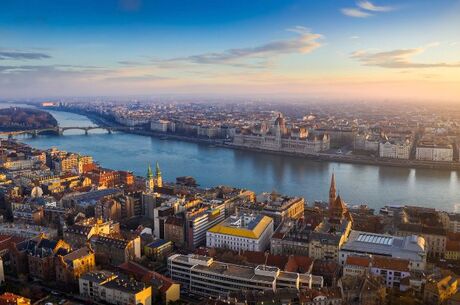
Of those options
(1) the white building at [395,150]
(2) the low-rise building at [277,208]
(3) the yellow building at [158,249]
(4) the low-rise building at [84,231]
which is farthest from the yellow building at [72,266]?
(1) the white building at [395,150]

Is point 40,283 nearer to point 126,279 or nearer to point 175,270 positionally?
point 126,279

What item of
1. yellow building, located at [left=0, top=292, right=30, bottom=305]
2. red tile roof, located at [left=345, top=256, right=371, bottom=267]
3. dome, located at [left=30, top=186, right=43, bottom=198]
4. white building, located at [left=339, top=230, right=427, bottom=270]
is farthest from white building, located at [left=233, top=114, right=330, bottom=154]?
yellow building, located at [left=0, top=292, right=30, bottom=305]

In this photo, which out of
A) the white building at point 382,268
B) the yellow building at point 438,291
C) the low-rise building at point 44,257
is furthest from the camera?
the low-rise building at point 44,257

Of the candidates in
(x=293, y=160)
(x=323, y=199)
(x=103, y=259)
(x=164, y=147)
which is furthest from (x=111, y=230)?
(x=164, y=147)

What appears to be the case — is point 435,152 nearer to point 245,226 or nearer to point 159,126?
point 245,226

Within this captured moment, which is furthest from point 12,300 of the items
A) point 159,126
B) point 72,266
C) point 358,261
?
point 159,126

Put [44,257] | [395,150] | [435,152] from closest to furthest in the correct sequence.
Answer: [44,257], [435,152], [395,150]

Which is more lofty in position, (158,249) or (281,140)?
(281,140)

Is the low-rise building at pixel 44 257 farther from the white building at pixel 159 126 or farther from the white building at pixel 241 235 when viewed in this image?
the white building at pixel 159 126
